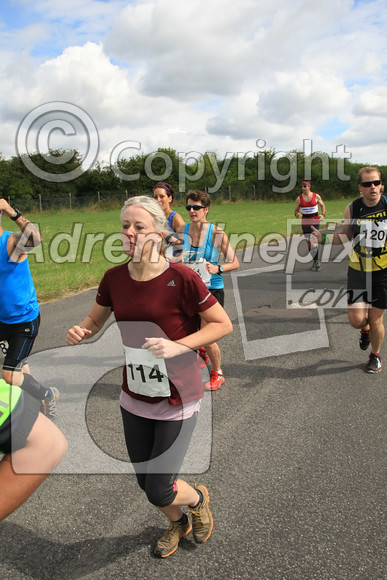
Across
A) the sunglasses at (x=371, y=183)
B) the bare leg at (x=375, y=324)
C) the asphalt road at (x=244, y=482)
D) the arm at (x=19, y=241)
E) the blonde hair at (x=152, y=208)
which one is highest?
the sunglasses at (x=371, y=183)

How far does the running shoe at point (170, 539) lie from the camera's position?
267cm

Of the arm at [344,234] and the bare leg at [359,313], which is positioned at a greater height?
the arm at [344,234]

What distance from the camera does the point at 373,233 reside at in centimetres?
510

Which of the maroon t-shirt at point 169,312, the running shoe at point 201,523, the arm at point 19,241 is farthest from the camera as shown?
the arm at point 19,241

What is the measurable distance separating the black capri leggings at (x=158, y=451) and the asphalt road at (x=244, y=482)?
0.47 metres

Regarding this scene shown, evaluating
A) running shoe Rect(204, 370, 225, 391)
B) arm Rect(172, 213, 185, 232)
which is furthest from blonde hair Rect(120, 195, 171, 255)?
arm Rect(172, 213, 185, 232)

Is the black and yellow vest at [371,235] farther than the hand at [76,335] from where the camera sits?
Yes

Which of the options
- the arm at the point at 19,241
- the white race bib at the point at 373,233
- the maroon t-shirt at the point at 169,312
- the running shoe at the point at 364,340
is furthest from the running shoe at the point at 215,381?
the maroon t-shirt at the point at 169,312

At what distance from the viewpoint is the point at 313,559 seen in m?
2.62

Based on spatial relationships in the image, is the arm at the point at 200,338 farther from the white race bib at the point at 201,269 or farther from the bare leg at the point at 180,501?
the white race bib at the point at 201,269

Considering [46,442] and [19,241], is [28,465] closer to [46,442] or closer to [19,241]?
[46,442]

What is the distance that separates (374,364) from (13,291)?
12.9 ft

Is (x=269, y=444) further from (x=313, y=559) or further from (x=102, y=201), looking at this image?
(x=102, y=201)

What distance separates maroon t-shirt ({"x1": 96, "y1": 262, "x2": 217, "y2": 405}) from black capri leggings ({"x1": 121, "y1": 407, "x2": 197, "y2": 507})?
145 mm
